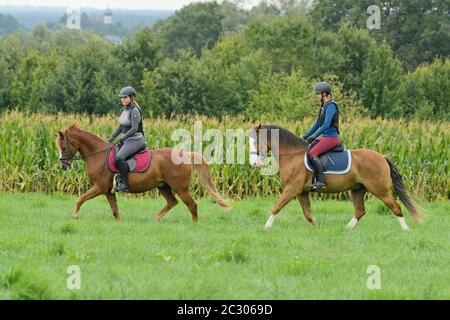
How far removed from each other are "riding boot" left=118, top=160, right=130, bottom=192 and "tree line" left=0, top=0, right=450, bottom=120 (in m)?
26.2

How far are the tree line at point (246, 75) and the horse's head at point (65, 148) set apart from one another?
26.0 m

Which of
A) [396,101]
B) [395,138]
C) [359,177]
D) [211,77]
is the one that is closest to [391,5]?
[396,101]

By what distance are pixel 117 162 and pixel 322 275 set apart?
6.08 metres

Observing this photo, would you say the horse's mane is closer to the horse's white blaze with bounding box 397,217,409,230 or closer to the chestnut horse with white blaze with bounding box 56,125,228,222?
the chestnut horse with white blaze with bounding box 56,125,228,222

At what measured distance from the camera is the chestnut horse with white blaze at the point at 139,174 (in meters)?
15.2

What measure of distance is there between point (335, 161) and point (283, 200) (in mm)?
1144

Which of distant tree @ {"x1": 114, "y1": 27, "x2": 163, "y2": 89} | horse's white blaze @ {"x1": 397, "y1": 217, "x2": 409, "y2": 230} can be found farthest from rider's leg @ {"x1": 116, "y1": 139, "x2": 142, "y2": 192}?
distant tree @ {"x1": 114, "y1": 27, "x2": 163, "y2": 89}

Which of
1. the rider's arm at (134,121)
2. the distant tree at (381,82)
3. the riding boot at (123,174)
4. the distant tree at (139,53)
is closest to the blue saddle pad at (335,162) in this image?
the rider's arm at (134,121)

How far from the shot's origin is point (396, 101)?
54.5 meters

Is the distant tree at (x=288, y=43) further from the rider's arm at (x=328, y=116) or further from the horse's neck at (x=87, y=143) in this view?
the rider's arm at (x=328, y=116)

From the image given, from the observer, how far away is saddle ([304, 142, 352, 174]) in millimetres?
14672

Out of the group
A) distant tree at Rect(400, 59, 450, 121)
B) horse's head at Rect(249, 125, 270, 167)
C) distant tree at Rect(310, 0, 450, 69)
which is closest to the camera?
horse's head at Rect(249, 125, 270, 167)

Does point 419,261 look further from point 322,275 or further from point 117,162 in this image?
point 117,162

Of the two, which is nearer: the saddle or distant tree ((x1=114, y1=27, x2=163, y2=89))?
the saddle
